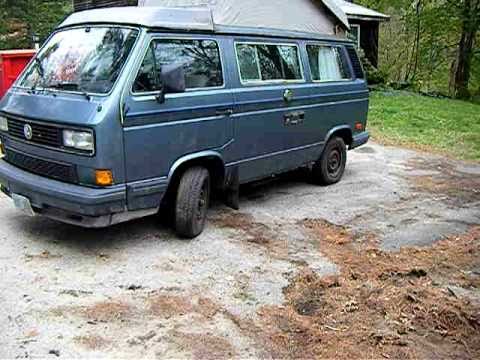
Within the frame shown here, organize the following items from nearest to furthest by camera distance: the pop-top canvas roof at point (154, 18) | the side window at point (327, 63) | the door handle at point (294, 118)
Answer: the pop-top canvas roof at point (154, 18), the door handle at point (294, 118), the side window at point (327, 63)

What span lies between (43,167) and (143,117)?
1.01 metres

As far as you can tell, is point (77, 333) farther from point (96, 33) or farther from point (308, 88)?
point (308, 88)

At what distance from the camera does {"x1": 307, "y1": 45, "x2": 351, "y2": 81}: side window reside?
7297 mm

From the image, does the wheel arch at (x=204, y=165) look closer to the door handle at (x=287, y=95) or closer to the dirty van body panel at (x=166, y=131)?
the dirty van body panel at (x=166, y=131)

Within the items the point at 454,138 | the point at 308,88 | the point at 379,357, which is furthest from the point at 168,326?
the point at 454,138

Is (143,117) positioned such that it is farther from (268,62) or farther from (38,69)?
(268,62)

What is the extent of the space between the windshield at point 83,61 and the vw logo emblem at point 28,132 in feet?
1.38

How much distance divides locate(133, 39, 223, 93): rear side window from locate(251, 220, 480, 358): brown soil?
2022 millimetres

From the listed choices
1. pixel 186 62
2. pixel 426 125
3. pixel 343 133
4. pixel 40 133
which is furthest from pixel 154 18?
pixel 426 125

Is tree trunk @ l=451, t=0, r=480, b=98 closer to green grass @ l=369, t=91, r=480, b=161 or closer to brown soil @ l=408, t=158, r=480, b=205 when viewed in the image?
green grass @ l=369, t=91, r=480, b=161

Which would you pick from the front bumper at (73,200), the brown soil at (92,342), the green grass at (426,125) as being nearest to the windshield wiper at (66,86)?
the front bumper at (73,200)

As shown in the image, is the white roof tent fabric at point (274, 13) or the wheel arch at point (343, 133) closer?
the white roof tent fabric at point (274, 13)

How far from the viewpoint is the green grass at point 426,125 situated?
1129 cm

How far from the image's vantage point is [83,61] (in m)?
5.16
